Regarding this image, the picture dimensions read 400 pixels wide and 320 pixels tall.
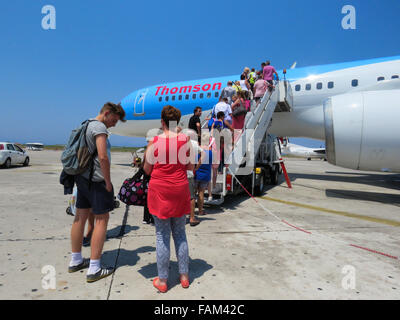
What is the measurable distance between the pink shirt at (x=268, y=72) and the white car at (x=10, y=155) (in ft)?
48.5

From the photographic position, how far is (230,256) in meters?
3.27

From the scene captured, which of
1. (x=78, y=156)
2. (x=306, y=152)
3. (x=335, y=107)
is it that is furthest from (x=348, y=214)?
(x=306, y=152)

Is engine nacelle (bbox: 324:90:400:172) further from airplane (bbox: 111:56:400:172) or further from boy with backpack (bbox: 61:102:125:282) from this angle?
boy with backpack (bbox: 61:102:125:282)

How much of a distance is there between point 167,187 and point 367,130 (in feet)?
19.9

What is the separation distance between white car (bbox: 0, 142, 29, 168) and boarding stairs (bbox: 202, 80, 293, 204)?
14098 mm

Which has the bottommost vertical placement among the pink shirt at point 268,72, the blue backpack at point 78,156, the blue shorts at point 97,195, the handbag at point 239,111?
the blue shorts at point 97,195

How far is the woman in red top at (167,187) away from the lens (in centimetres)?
246

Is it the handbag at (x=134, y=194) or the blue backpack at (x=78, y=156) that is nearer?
the blue backpack at (x=78, y=156)

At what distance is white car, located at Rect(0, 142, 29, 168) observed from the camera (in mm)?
14031
